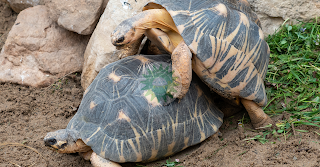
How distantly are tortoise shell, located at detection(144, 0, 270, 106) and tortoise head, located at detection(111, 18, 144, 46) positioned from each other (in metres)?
0.35

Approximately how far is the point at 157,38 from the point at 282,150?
1.59 meters

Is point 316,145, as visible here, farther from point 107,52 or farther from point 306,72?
point 107,52

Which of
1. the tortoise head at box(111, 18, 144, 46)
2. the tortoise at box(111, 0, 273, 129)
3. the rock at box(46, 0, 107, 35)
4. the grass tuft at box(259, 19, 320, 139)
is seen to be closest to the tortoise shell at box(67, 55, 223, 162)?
the tortoise at box(111, 0, 273, 129)

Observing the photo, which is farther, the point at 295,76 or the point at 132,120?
the point at 295,76

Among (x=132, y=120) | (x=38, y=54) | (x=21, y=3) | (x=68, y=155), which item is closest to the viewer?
(x=132, y=120)

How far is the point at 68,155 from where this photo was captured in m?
2.80

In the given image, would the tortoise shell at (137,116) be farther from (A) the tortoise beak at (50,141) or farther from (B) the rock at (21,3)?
(B) the rock at (21,3)

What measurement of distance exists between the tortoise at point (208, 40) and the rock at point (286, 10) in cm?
101

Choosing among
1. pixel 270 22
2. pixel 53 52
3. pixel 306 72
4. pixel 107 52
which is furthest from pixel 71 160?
pixel 270 22

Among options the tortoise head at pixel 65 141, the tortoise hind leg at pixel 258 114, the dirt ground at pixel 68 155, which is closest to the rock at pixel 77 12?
the dirt ground at pixel 68 155

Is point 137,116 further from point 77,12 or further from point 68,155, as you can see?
point 77,12

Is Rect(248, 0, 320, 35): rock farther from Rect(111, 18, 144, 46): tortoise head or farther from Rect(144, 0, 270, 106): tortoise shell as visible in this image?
Rect(111, 18, 144, 46): tortoise head

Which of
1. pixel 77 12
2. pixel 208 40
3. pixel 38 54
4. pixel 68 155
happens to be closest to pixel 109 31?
pixel 77 12

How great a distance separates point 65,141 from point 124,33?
114 cm
